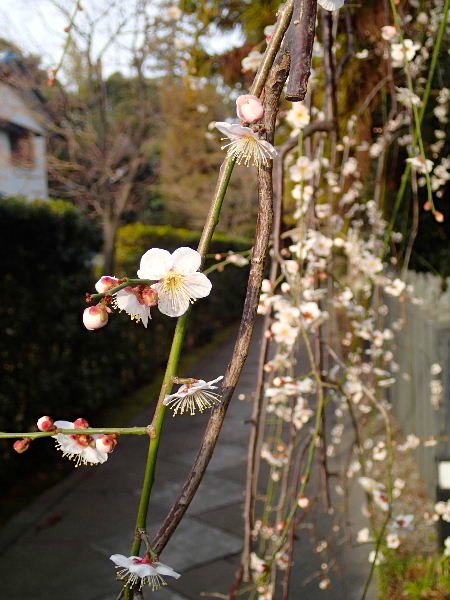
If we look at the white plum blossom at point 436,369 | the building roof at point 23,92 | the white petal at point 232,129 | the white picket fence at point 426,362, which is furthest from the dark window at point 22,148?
the white petal at point 232,129

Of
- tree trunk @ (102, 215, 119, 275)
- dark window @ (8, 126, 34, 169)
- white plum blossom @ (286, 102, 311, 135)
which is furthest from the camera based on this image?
dark window @ (8, 126, 34, 169)

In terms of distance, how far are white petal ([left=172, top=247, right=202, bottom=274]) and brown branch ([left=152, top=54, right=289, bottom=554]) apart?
6 centimetres

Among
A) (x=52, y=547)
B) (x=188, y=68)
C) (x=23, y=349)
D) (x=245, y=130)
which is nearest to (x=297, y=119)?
(x=188, y=68)

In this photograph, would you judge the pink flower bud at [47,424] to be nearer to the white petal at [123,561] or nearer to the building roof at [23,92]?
the white petal at [123,561]

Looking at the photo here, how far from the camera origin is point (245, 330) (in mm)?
581

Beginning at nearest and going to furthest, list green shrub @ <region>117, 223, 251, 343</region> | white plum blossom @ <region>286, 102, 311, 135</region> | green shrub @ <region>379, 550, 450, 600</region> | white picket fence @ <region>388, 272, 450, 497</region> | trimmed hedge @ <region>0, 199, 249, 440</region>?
white plum blossom @ <region>286, 102, 311, 135</region>
green shrub @ <region>379, 550, 450, 600</region>
white picket fence @ <region>388, 272, 450, 497</region>
trimmed hedge @ <region>0, 199, 249, 440</region>
green shrub @ <region>117, 223, 251, 343</region>

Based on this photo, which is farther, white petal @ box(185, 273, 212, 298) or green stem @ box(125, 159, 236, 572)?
white petal @ box(185, 273, 212, 298)

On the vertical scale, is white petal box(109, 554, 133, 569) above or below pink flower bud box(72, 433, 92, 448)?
below

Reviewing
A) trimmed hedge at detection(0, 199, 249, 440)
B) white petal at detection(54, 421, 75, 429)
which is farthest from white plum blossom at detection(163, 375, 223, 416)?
trimmed hedge at detection(0, 199, 249, 440)

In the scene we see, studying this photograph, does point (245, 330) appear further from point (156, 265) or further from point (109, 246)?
point (109, 246)

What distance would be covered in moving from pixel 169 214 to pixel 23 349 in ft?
41.0

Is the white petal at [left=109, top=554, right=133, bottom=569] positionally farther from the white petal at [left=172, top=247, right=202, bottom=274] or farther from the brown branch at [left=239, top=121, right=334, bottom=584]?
the brown branch at [left=239, top=121, right=334, bottom=584]

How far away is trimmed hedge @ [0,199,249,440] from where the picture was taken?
13.3ft

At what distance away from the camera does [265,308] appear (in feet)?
5.63
